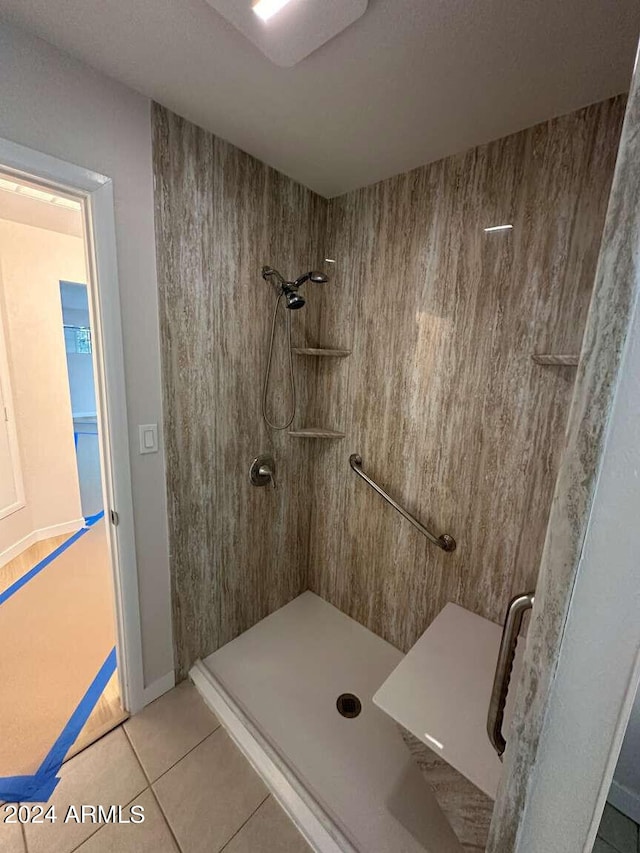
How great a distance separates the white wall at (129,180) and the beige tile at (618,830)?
159 cm

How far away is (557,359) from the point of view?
123 centimetres

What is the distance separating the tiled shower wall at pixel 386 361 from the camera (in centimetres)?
135

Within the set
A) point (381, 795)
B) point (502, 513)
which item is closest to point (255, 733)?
point (381, 795)

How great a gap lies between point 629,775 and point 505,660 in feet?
2.23

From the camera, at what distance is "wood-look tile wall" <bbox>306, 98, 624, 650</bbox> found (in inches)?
51.2

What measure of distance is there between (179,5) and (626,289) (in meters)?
1.33

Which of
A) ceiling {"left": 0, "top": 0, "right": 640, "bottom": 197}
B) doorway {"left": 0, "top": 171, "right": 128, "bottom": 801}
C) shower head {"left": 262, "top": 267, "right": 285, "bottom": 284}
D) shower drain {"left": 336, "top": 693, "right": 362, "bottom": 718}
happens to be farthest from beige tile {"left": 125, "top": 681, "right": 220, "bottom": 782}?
ceiling {"left": 0, "top": 0, "right": 640, "bottom": 197}

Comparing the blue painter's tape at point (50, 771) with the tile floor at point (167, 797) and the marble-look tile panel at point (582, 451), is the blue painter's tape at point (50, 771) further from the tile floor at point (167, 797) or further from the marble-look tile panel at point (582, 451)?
the marble-look tile panel at point (582, 451)

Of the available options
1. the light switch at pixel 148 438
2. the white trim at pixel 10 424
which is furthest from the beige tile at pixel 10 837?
the white trim at pixel 10 424

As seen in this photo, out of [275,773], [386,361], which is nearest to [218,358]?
[386,361]

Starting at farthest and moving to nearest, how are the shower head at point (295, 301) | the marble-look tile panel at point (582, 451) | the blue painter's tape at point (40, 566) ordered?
the blue painter's tape at point (40, 566)
the shower head at point (295, 301)
the marble-look tile panel at point (582, 451)

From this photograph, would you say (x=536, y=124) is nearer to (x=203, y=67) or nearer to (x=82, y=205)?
(x=203, y=67)

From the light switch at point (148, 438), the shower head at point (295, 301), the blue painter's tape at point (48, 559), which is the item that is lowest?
the blue painter's tape at point (48, 559)

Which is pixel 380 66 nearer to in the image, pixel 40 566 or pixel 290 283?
pixel 290 283
